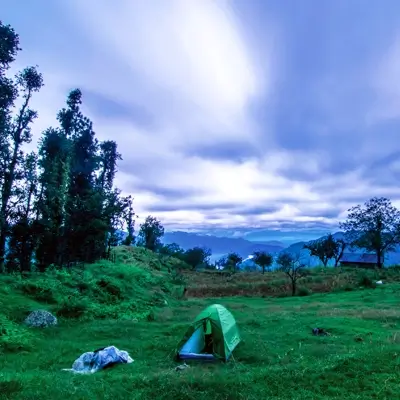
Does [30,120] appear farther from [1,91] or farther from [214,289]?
[214,289]

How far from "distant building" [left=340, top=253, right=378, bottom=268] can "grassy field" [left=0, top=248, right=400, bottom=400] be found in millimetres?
56964

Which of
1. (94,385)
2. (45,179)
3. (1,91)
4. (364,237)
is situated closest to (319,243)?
(364,237)

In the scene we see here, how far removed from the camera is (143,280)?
2712 centimetres

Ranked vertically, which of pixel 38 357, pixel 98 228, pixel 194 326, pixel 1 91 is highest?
pixel 1 91

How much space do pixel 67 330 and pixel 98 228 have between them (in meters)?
20.1

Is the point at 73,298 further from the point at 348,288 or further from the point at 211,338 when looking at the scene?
the point at 348,288

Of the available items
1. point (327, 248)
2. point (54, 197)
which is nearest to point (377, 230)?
point (327, 248)

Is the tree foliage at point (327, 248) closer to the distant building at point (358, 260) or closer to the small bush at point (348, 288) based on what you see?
the distant building at point (358, 260)

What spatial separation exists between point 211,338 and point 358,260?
7333 centimetres

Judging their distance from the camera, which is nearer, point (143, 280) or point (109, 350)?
point (109, 350)

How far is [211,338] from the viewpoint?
12.3 meters

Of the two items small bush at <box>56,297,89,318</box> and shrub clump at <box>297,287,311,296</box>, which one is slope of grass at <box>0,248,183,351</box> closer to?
small bush at <box>56,297,89,318</box>

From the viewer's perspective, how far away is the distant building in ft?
237

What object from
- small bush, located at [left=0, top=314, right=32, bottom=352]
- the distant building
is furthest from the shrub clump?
the distant building
